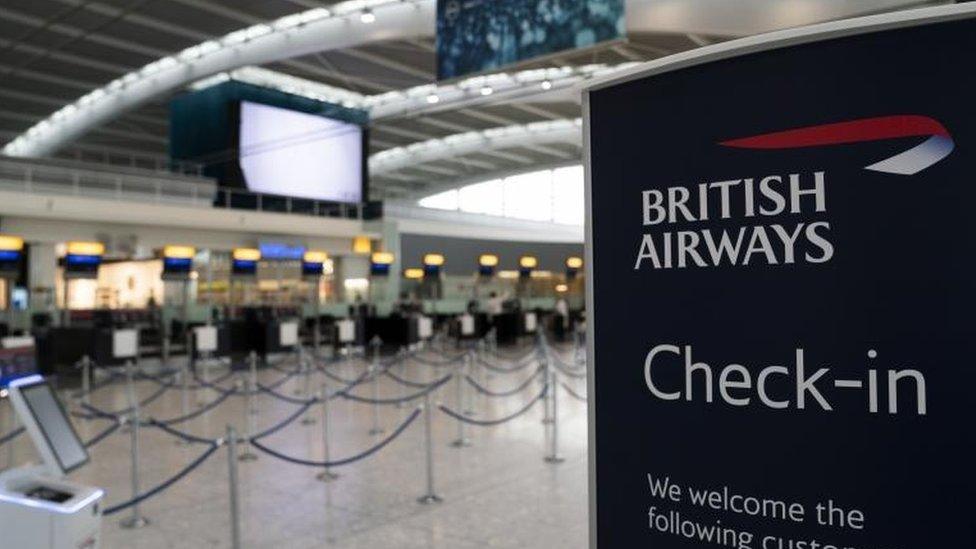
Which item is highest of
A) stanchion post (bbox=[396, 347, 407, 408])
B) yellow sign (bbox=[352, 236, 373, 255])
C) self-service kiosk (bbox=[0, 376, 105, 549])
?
yellow sign (bbox=[352, 236, 373, 255])

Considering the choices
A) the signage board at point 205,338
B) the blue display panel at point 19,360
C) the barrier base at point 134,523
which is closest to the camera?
the barrier base at point 134,523

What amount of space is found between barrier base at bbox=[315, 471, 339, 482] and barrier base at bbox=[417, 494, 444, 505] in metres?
1.12

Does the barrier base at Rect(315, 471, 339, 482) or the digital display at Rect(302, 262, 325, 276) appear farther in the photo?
the digital display at Rect(302, 262, 325, 276)

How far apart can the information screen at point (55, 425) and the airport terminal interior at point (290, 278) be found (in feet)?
0.05

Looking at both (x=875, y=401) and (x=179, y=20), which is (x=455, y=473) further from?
(x=179, y=20)

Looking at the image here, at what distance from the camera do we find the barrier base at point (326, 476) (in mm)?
6816

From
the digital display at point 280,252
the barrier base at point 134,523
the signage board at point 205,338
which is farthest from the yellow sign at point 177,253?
the barrier base at point 134,523

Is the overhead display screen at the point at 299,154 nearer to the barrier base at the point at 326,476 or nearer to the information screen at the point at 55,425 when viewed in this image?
the barrier base at the point at 326,476

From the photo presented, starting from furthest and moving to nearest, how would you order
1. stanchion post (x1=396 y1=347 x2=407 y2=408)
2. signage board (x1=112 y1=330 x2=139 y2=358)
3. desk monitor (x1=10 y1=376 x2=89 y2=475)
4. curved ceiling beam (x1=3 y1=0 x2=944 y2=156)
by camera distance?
1. signage board (x1=112 y1=330 x2=139 y2=358)
2. curved ceiling beam (x1=3 y1=0 x2=944 y2=156)
3. stanchion post (x1=396 y1=347 x2=407 y2=408)
4. desk monitor (x1=10 y1=376 x2=89 y2=475)

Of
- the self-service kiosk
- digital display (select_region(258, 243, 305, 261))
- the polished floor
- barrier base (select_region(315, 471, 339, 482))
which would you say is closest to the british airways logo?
the self-service kiosk

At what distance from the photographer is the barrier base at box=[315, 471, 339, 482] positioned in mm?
6816

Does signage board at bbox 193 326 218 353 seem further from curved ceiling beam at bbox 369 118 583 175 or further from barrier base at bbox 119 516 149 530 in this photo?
curved ceiling beam at bbox 369 118 583 175

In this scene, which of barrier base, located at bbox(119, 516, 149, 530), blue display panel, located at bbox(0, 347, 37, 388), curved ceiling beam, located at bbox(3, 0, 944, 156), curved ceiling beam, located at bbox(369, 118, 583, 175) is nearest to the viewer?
barrier base, located at bbox(119, 516, 149, 530)

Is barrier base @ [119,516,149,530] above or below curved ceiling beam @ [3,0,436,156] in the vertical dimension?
below
